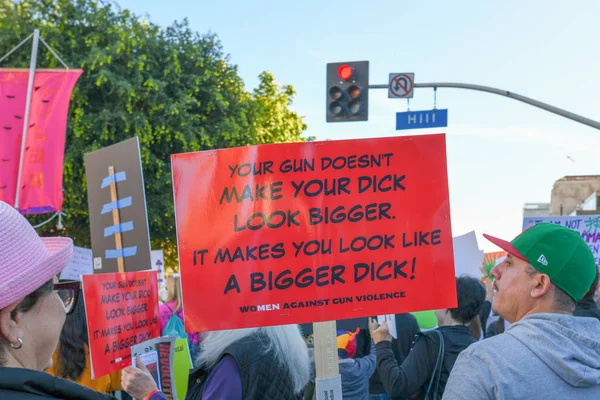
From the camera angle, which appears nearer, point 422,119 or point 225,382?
point 225,382

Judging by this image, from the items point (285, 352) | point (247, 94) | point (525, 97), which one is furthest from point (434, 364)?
point (247, 94)

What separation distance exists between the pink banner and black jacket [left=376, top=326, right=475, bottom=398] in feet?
18.7

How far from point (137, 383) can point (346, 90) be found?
935cm

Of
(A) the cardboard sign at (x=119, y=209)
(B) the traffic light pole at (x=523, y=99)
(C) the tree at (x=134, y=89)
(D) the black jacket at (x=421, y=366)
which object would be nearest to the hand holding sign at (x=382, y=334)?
(D) the black jacket at (x=421, y=366)

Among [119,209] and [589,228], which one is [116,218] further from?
[589,228]

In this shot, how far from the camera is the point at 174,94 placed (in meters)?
20.5

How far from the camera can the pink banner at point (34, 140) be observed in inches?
322

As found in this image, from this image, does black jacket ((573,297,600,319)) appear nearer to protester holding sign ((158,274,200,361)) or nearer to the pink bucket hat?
protester holding sign ((158,274,200,361))

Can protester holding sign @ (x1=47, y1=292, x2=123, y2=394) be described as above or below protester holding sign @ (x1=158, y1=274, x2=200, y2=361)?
above

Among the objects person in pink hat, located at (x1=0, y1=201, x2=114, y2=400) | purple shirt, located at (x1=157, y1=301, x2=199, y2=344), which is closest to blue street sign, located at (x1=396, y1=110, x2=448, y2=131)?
purple shirt, located at (x1=157, y1=301, x2=199, y2=344)

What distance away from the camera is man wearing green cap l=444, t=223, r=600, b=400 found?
194 centimetres

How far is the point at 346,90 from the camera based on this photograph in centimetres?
1165

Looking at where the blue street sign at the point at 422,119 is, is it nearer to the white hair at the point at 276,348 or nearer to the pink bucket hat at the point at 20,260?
the white hair at the point at 276,348

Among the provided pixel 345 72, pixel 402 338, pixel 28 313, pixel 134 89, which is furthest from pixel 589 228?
pixel 134 89
